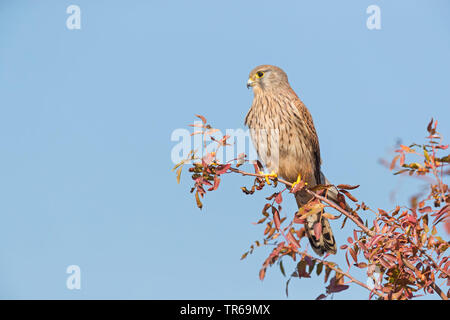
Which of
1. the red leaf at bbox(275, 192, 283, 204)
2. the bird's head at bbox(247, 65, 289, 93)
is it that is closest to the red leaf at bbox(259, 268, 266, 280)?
the red leaf at bbox(275, 192, 283, 204)

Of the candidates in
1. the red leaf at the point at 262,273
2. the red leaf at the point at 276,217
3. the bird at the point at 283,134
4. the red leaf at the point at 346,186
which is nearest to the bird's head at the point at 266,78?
the bird at the point at 283,134

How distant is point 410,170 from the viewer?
6.42 ft

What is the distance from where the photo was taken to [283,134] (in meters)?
4.16

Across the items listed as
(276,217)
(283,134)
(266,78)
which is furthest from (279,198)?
(266,78)

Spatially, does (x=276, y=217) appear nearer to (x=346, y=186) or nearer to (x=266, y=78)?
(x=346, y=186)

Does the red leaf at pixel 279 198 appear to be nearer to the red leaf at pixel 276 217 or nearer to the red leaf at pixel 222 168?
the red leaf at pixel 276 217

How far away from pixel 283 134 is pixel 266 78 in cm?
65

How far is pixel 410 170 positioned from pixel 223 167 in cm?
83

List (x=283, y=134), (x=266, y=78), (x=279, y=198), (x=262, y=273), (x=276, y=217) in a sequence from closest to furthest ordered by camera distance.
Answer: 1. (x=262, y=273)
2. (x=276, y=217)
3. (x=279, y=198)
4. (x=283, y=134)
5. (x=266, y=78)

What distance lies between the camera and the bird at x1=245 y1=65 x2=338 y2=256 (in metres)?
4.15

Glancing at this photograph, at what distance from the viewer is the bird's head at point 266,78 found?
174 inches

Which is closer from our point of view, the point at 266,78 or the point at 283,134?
the point at 283,134
